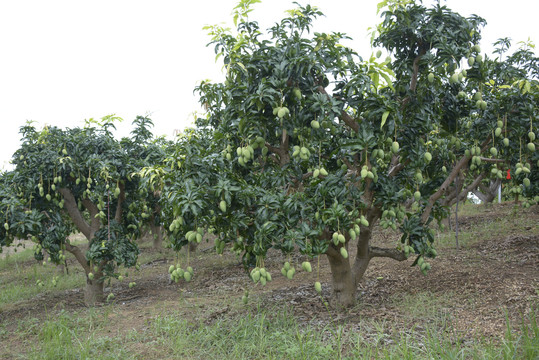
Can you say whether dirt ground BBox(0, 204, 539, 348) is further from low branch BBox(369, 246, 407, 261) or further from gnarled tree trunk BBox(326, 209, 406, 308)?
low branch BBox(369, 246, 407, 261)

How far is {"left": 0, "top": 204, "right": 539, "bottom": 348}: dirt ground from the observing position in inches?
146

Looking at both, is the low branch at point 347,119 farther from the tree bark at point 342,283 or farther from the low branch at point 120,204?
the low branch at point 120,204

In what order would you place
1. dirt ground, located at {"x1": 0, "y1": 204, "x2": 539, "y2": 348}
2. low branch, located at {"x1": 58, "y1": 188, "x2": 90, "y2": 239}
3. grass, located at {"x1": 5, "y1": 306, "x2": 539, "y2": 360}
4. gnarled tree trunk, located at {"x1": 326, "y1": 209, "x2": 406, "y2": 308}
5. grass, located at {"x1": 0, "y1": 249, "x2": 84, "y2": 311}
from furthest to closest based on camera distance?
grass, located at {"x1": 0, "y1": 249, "x2": 84, "y2": 311} < low branch, located at {"x1": 58, "y1": 188, "x2": 90, "y2": 239} < gnarled tree trunk, located at {"x1": 326, "y1": 209, "x2": 406, "y2": 308} < dirt ground, located at {"x1": 0, "y1": 204, "x2": 539, "y2": 348} < grass, located at {"x1": 5, "y1": 306, "x2": 539, "y2": 360}

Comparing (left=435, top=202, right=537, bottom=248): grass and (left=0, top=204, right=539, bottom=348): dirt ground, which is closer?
(left=0, top=204, right=539, bottom=348): dirt ground

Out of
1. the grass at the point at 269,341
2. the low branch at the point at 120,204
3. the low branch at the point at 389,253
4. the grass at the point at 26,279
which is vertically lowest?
the grass at the point at 269,341

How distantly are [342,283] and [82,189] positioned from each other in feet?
10.9

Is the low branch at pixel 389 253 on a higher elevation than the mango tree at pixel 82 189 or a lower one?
lower

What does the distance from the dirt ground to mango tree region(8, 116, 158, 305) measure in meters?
0.61

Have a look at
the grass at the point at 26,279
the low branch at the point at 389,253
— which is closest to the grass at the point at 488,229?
the low branch at the point at 389,253

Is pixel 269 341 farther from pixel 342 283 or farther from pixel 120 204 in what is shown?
pixel 120 204

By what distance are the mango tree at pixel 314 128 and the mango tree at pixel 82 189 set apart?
1.96 metres

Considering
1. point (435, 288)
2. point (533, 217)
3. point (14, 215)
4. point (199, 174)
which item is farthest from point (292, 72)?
point (533, 217)

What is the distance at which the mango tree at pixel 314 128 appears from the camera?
10.1 ft

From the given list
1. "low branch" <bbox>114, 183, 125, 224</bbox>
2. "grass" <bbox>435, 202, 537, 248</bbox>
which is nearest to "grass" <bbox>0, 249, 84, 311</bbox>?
"low branch" <bbox>114, 183, 125, 224</bbox>
